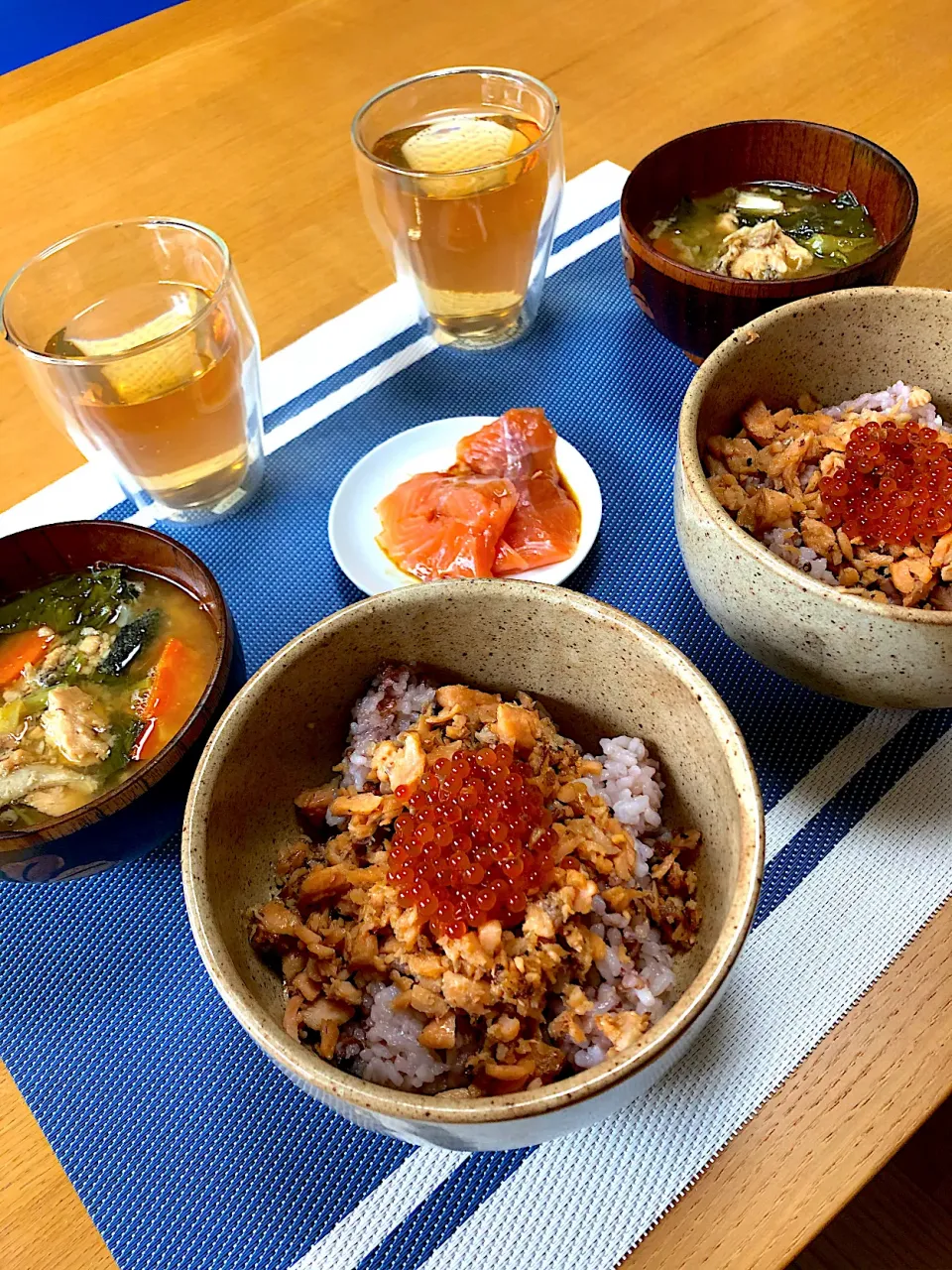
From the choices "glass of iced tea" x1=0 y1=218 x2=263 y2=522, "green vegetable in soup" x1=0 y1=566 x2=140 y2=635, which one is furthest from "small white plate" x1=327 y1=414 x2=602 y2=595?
"green vegetable in soup" x1=0 y1=566 x2=140 y2=635

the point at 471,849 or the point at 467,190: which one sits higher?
the point at 467,190

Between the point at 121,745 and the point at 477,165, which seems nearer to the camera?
the point at 121,745

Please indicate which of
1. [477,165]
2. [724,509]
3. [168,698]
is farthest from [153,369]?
[724,509]

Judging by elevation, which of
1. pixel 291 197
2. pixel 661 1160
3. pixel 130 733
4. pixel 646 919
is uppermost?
pixel 291 197

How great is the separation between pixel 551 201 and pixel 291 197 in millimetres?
523

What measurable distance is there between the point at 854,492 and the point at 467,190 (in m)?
0.67

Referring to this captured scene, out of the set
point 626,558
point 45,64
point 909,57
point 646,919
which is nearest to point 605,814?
point 646,919

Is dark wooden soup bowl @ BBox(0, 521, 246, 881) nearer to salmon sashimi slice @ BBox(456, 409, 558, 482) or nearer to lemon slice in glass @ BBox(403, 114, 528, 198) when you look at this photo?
salmon sashimi slice @ BBox(456, 409, 558, 482)

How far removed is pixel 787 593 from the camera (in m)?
0.95

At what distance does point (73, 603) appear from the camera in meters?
1.14

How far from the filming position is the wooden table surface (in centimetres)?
166

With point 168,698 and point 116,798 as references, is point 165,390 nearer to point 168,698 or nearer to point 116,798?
→ point 168,698

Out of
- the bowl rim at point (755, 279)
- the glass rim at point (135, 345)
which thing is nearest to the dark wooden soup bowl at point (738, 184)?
the bowl rim at point (755, 279)

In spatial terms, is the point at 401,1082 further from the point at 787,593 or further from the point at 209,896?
the point at 787,593
